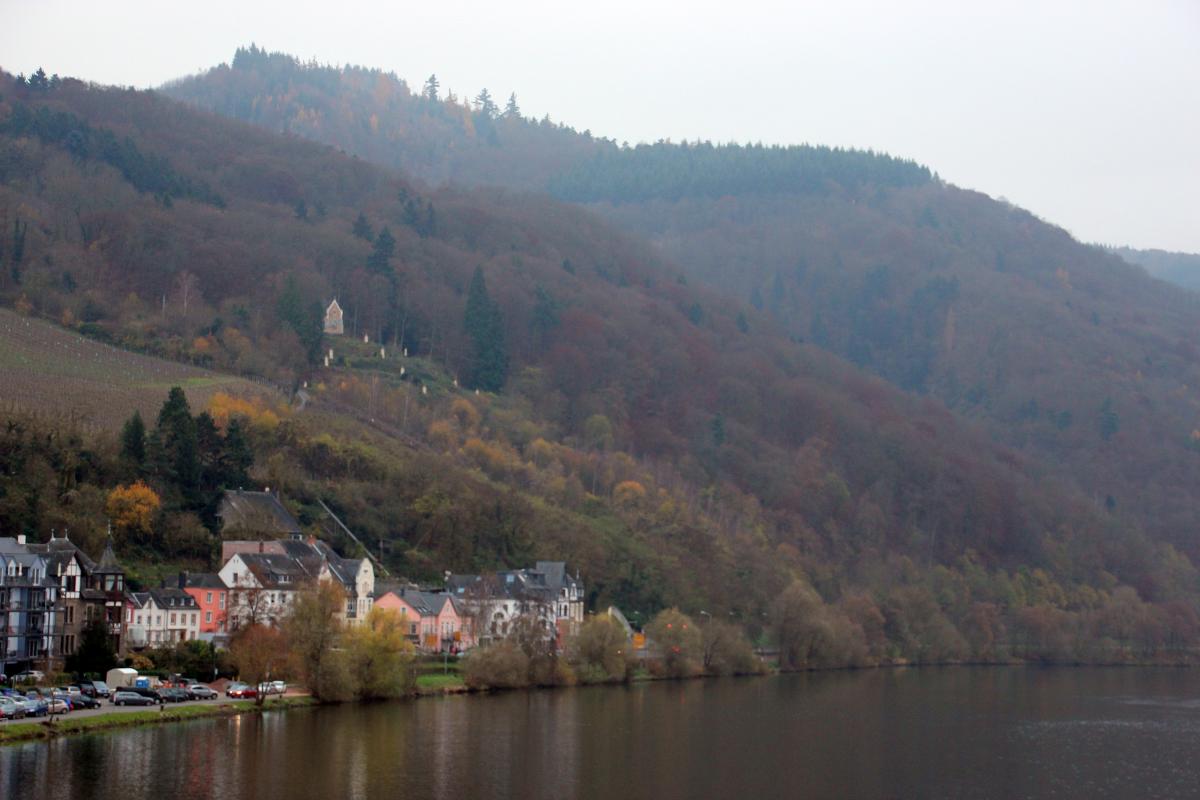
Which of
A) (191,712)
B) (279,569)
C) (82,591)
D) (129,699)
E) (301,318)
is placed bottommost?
(191,712)

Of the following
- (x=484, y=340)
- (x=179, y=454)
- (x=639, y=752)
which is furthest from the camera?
(x=484, y=340)

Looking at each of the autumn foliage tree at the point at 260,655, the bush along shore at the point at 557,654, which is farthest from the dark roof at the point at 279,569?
the autumn foliage tree at the point at 260,655

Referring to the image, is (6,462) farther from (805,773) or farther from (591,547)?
(805,773)

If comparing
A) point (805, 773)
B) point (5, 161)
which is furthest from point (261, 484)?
point (5, 161)

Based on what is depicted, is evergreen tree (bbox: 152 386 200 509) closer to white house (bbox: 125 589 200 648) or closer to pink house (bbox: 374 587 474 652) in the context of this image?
white house (bbox: 125 589 200 648)

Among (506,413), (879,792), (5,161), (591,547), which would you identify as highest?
(5,161)

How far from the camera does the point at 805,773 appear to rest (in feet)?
194

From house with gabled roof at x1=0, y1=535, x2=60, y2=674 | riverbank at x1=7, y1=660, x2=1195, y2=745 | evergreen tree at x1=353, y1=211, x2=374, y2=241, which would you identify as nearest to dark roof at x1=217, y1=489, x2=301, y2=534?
riverbank at x1=7, y1=660, x2=1195, y2=745

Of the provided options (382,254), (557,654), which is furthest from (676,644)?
(382,254)

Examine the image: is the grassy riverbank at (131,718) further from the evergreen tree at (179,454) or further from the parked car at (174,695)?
the evergreen tree at (179,454)

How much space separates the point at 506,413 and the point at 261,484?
161 feet

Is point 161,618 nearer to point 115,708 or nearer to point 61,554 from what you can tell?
point 61,554

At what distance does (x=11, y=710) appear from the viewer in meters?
57.6

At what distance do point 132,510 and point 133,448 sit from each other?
798cm
